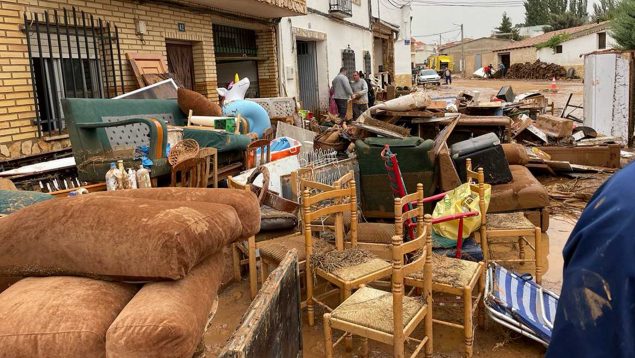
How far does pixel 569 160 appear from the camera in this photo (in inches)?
348

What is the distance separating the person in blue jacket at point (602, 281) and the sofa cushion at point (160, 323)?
95 centimetres

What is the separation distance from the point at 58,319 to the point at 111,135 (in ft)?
14.6

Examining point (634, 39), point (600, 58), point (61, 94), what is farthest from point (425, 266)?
point (634, 39)

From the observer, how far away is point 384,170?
6246mm

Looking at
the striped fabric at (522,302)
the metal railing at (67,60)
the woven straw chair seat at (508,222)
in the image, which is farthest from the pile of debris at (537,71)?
the striped fabric at (522,302)

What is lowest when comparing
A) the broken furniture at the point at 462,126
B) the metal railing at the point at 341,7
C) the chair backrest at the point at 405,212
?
the chair backrest at the point at 405,212

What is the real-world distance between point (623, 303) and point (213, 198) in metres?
A: 1.56

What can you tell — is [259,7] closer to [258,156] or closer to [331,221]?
[258,156]

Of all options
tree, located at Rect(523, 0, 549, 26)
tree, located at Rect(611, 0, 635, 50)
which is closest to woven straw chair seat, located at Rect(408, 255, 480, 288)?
tree, located at Rect(611, 0, 635, 50)

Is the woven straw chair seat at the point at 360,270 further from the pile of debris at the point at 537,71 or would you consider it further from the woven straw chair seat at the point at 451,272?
the pile of debris at the point at 537,71

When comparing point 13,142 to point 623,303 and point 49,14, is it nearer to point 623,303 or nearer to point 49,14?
point 49,14

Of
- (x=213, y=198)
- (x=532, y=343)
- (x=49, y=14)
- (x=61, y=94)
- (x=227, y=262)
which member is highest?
(x=49, y=14)

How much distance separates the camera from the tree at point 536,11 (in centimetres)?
6506

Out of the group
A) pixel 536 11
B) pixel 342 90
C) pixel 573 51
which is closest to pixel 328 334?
pixel 342 90
